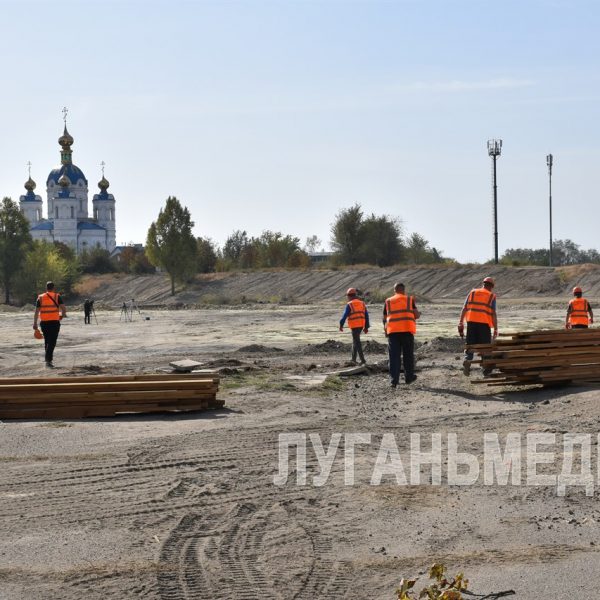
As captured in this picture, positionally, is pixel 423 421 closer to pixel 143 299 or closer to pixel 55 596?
pixel 55 596

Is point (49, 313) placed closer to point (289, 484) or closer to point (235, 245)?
point (289, 484)

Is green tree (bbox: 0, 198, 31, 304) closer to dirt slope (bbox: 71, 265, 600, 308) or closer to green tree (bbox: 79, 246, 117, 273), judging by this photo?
dirt slope (bbox: 71, 265, 600, 308)

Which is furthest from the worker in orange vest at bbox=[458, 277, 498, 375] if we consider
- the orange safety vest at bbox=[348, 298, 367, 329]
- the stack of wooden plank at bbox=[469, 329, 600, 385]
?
the orange safety vest at bbox=[348, 298, 367, 329]

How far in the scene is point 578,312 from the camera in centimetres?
1692

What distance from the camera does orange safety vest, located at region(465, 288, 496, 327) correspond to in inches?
592

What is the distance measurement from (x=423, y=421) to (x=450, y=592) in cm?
683

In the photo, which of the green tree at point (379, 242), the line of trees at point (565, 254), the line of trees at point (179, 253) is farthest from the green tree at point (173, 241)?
the line of trees at point (565, 254)

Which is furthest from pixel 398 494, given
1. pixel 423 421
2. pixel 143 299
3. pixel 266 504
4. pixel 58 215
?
pixel 58 215

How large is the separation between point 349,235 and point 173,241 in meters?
15.2

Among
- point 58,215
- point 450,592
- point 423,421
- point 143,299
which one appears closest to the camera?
point 450,592

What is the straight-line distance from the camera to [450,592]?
500 centimetres

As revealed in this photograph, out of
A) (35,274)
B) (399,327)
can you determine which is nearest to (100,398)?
(399,327)

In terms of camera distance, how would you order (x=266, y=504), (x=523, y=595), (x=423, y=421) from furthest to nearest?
(x=423, y=421) < (x=266, y=504) < (x=523, y=595)

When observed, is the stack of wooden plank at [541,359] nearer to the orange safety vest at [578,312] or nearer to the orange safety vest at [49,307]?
the orange safety vest at [578,312]
